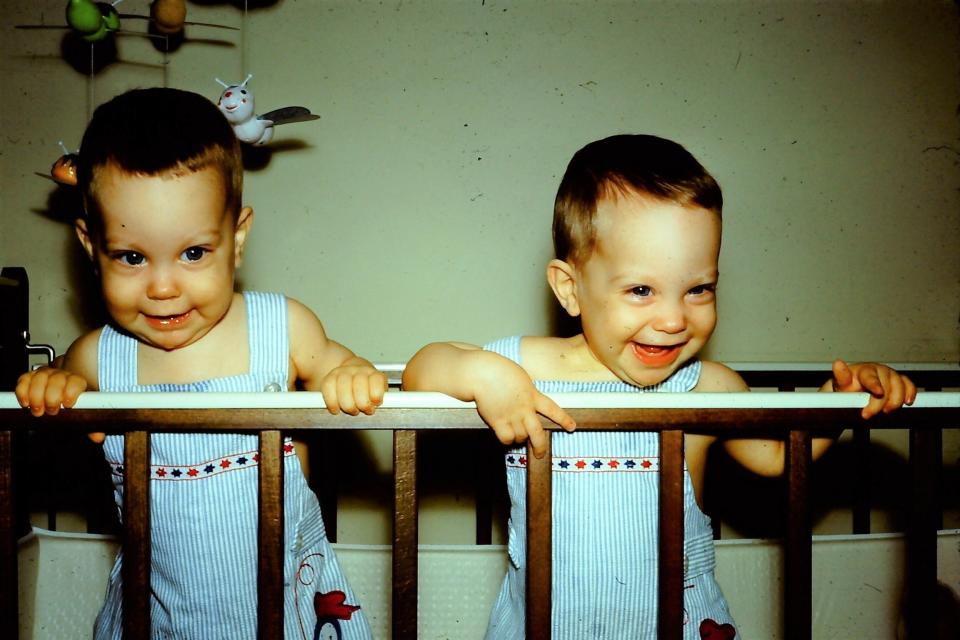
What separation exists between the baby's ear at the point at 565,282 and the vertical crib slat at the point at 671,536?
250 millimetres

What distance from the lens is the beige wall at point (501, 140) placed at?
154 centimetres

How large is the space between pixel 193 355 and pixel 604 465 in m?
0.61

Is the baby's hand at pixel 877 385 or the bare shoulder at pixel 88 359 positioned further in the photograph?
the bare shoulder at pixel 88 359

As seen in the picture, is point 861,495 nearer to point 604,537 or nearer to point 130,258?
point 604,537

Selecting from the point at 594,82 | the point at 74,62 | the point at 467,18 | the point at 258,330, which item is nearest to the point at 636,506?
the point at 258,330

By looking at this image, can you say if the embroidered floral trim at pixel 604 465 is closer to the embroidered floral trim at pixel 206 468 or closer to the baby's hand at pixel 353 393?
the baby's hand at pixel 353 393

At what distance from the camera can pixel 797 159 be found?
1610 mm

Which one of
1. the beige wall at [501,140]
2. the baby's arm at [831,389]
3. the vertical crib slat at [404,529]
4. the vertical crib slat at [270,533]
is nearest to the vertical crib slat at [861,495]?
the beige wall at [501,140]

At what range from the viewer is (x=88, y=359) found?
2.96ft

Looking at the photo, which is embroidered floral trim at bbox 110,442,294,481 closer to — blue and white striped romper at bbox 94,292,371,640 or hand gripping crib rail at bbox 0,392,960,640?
blue and white striped romper at bbox 94,292,371,640

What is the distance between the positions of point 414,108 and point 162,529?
3.65ft

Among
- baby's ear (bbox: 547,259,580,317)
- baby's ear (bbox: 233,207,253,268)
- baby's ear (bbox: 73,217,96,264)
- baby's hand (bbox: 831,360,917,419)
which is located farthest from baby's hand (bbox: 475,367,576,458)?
baby's ear (bbox: 73,217,96,264)

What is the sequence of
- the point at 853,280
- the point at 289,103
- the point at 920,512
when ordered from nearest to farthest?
the point at 920,512, the point at 289,103, the point at 853,280

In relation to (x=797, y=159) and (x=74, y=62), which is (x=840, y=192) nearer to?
(x=797, y=159)
